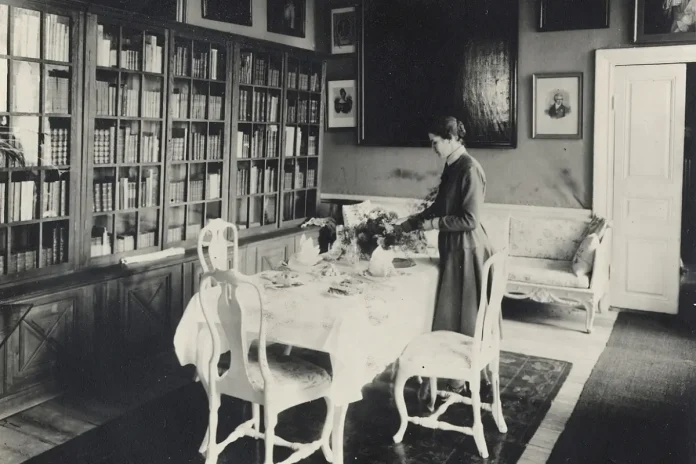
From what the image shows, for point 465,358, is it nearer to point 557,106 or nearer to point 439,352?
point 439,352

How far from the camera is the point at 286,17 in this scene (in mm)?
6832

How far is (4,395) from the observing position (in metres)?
3.79

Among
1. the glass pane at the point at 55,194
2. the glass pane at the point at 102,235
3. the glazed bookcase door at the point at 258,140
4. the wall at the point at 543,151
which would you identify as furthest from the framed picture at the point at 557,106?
the glass pane at the point at 55,194

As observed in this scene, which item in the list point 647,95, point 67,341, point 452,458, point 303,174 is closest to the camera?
point 452,458

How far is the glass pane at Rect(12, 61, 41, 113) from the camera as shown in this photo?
12.7 ft

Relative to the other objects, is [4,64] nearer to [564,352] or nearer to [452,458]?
[452,458]

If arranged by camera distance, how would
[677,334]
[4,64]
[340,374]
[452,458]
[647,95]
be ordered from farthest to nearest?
[647,95] → [677,334] → [4,64] → [452,458] → [340,374]

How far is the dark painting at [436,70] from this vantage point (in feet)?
20.8

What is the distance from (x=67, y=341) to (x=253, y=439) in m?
1.49

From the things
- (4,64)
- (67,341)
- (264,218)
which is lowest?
(67,341)

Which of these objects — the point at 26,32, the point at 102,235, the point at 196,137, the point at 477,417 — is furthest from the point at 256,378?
the point at 196,137

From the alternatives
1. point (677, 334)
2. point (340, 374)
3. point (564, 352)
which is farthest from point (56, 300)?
point (677, 334)

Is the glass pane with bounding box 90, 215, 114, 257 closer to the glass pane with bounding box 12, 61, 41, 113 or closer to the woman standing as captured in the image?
the glass pane with bounding box 12, 61, 41, 113

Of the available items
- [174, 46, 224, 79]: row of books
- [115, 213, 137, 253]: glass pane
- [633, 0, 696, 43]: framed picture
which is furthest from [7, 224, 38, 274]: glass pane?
[633, 0, 696, 43]: framed picture
